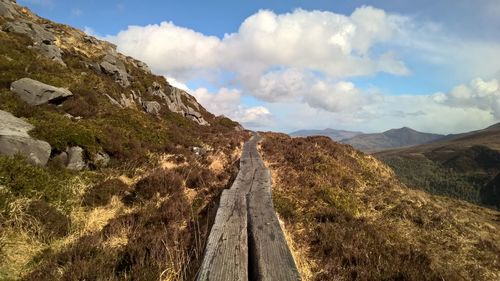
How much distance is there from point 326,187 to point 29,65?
18003mm

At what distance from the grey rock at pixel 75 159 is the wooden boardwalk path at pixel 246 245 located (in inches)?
229

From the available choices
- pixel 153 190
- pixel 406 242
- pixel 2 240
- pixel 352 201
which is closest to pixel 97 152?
pixel 153 190

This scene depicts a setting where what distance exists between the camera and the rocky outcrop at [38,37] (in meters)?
23.2

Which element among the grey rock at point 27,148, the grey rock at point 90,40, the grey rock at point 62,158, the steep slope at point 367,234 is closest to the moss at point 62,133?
the grey rock at point 62,158

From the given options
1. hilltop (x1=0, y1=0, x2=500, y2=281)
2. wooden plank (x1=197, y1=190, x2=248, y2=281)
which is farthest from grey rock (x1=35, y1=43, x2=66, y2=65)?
wooden plank (x1=197, y1=190, x2=248, y2=281)

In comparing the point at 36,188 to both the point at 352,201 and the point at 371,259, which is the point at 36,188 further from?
the point at 352,201

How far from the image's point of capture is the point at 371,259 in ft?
23.0

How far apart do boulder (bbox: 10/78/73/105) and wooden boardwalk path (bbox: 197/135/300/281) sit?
444 inches

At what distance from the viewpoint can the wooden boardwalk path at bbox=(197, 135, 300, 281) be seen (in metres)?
4.64

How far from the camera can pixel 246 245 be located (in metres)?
5.62

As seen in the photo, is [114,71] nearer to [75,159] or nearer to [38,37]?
[38,37]

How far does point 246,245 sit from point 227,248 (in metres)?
0.38

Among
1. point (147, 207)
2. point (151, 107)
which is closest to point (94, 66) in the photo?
point (151, 107)

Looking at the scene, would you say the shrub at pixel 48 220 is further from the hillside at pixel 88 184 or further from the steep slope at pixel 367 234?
the steep slope at pixel 367 234
